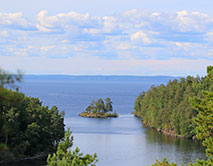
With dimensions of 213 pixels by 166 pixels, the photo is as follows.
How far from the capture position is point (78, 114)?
13188cm

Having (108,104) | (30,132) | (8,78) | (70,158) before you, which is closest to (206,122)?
(70,158)

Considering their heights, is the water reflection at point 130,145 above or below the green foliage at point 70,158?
below

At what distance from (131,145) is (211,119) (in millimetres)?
45735

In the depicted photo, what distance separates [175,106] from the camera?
98812 mm

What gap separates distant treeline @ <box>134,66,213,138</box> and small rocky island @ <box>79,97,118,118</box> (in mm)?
12465

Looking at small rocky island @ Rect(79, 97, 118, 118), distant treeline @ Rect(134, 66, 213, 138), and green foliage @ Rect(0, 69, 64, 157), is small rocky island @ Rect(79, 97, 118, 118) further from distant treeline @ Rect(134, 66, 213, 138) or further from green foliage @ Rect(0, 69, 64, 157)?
green foliage @ Rect(0, 69, 64, 157)

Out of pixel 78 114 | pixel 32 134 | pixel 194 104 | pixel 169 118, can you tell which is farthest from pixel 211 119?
pixel 78 114

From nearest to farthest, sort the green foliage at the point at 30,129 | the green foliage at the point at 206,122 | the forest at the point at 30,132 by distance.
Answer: the green foliage at the point at 206,122
the forest at the point at 30,132
the green foliage at the point at 30,129

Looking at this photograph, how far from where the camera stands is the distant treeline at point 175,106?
87125 mm

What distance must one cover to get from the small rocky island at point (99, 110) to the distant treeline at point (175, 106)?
1246 centimetres

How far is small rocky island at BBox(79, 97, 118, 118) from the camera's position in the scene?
12838 cm

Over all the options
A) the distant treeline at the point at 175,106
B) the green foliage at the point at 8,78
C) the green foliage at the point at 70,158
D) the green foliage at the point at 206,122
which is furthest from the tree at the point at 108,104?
the green foliage at the point at 8,78

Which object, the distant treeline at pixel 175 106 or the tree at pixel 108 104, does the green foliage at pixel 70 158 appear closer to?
the distant treeline at pixel 175 106

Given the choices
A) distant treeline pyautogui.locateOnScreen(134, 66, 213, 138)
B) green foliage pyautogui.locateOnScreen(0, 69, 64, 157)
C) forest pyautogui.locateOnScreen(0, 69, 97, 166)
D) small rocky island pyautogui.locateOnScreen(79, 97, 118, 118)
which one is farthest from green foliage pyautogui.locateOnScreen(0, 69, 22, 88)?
small rocky island pyautogui.locateOnScreen(79, 97, 118, 118)
